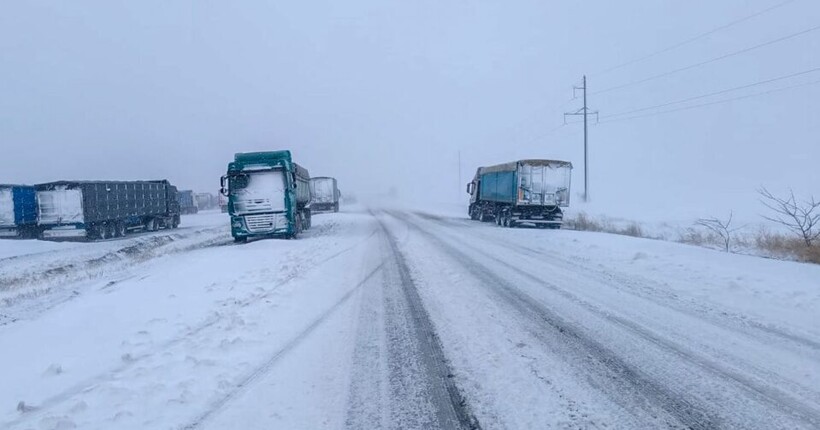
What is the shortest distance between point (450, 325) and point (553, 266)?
21.6ft

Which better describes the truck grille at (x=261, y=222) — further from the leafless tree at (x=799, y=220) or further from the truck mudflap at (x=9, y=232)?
the leafless tree at (x=799, y=220)

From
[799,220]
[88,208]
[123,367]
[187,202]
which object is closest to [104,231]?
[88,208]

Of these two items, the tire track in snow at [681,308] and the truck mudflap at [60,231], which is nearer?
the tire track in snow at [681,308]

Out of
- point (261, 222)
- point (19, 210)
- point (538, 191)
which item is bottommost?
point (261, 222)

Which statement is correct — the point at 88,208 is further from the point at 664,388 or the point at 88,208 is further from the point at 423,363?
the point at 664,388

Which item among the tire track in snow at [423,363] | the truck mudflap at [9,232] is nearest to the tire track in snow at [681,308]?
the tire track in snow at [423,363]

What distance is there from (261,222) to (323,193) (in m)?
29.9

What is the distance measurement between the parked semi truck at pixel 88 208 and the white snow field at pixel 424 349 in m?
16.7

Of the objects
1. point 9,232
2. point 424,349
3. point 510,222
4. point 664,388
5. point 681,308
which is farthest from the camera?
point 9,232

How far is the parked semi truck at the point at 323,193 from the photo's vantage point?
5003 cm

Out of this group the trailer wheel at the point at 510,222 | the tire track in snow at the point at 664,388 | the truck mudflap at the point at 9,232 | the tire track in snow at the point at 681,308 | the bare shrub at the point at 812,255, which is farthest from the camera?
the truck mudflap at the point at 9,232

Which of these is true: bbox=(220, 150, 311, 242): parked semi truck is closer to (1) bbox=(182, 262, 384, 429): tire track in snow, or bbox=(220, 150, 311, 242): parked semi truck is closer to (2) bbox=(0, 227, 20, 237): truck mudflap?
(1) bbox=(182, 262, 384, 429): tire track in snow

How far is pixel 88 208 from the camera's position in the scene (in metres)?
27.3

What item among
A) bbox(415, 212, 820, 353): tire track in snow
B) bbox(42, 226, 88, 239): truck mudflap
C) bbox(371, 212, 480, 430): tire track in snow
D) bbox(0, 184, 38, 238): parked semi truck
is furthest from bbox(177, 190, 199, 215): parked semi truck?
bbox(371, 212, 480, 430): tire track in snow
